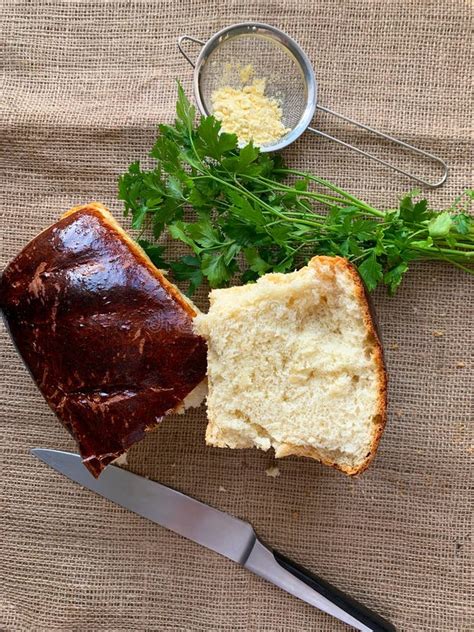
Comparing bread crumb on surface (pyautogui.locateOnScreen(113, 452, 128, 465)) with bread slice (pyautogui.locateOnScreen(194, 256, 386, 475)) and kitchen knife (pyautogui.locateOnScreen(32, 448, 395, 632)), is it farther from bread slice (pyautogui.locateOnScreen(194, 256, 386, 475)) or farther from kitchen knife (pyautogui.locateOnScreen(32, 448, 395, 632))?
bread slice (pyautogui.locateOnScreen(194, 256, 386, 475))

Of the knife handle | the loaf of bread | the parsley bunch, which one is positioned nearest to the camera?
the loaf of bread

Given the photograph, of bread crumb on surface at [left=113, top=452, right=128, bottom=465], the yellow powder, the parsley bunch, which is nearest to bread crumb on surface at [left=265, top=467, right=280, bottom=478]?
bread crumb on surface at [left=113, top=452, right=128, bottom=465]

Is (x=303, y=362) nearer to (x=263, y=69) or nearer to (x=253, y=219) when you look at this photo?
(x=253, y=219)

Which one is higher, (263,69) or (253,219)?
(263,69)

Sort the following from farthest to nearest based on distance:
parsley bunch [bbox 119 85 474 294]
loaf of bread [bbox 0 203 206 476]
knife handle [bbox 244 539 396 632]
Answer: knife handle [bbox 244 539 396 632]
parsley bunch [bbox 119 85 474 294]
loaf of bread [bbox 0 203 206 476]

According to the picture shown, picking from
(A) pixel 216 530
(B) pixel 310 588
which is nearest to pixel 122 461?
(A) pixel 216 530

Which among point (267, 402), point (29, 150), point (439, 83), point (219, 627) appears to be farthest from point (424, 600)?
point (29, 150)

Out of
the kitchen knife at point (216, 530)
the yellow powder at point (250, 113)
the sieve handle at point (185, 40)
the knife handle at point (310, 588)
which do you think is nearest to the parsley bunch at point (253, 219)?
the yellow powder at point (250, 113)
